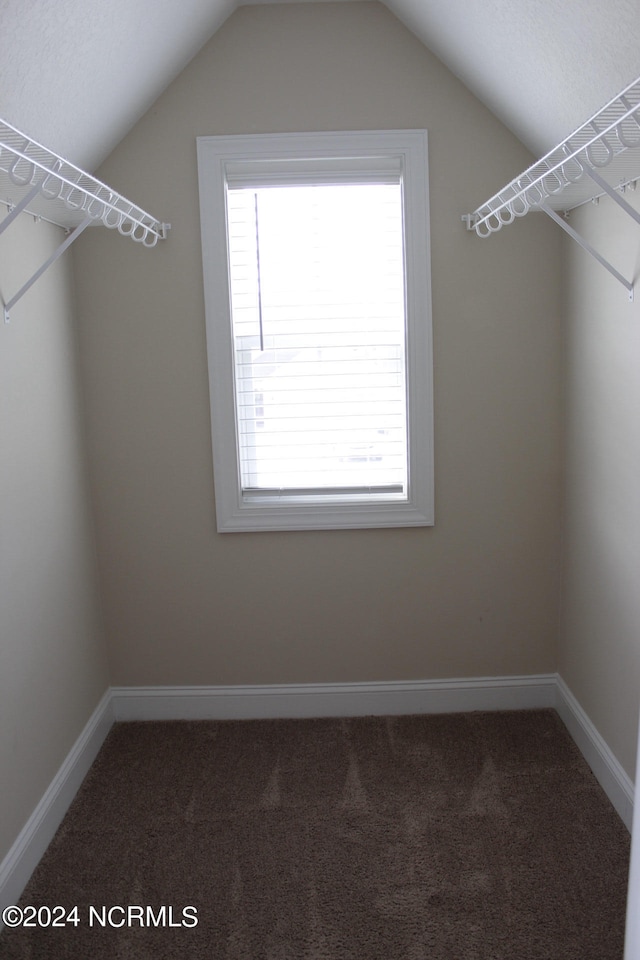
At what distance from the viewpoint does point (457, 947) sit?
1.99 metres

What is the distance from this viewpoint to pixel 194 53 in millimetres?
2805

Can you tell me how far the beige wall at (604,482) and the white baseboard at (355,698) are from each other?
0.83 feet

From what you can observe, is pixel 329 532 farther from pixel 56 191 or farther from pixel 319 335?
pixel 56 191

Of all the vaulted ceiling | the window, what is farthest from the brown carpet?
the vaulted ceiling

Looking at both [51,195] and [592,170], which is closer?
[592,170]

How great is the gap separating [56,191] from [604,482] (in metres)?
1.95

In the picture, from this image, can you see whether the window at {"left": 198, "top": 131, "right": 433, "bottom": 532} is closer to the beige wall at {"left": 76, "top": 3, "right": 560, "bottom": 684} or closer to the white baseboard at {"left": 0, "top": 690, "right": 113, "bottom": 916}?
the beige wall at {"left": 76, "top": 3, "right": 560, "bottom": 684}

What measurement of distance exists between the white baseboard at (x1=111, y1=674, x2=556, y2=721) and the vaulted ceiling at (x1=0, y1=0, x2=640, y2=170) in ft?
6.71

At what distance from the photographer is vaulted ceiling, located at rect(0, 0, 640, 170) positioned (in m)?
1.85

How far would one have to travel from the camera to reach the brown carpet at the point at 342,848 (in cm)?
204

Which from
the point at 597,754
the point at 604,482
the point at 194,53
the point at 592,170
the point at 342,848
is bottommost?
the point at 342,848

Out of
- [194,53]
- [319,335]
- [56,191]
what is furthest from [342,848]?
[194,53]

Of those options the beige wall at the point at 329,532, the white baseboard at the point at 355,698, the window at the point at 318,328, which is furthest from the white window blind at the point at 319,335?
the white baseboard at the point at 355,698

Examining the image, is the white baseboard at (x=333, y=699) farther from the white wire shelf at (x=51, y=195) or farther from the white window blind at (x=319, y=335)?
the white wire shelf at (x=51, y=195)
